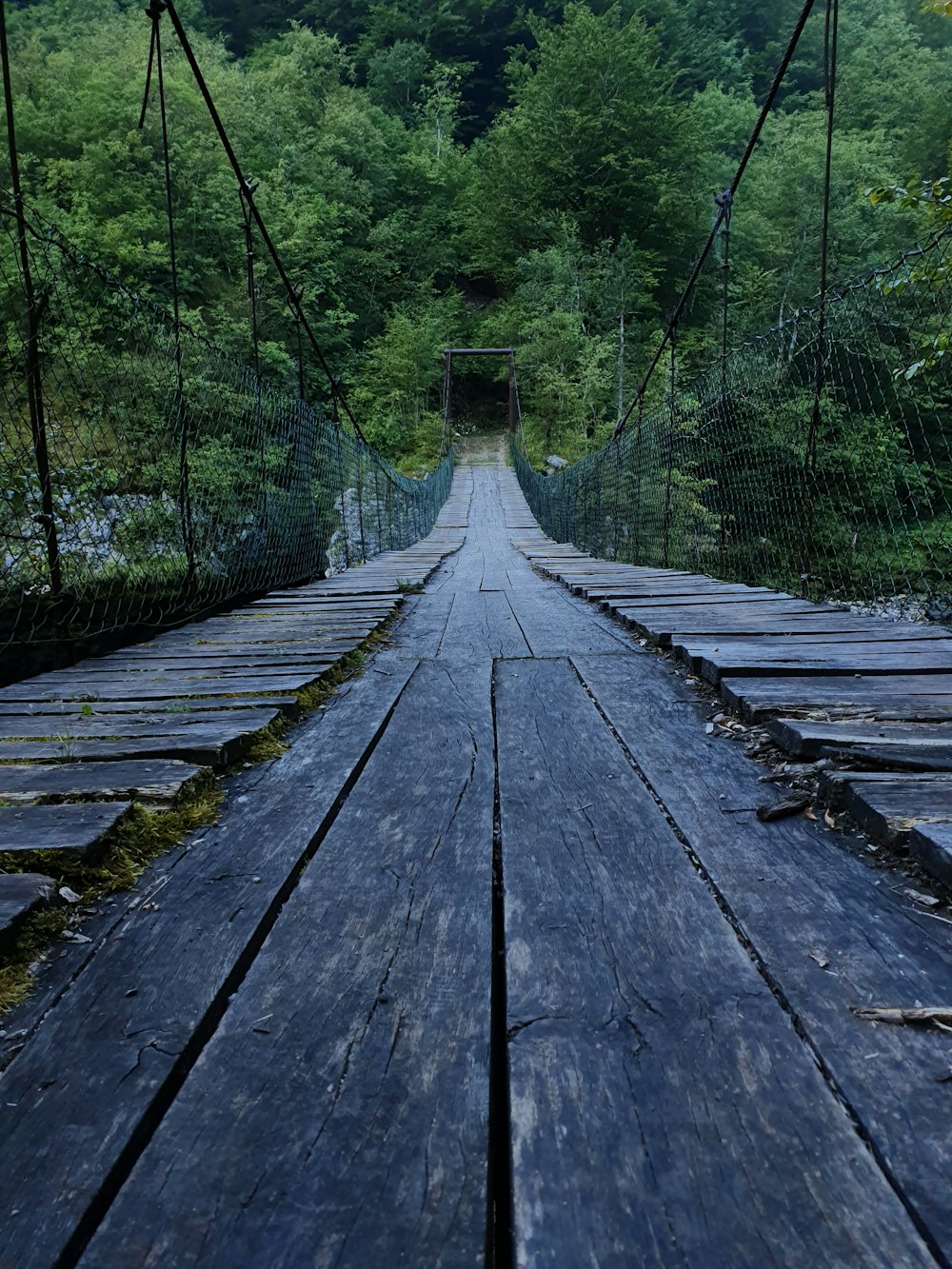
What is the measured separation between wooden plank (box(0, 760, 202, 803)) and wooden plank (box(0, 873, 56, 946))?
0.21 meters

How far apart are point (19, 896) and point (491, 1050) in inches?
17.3

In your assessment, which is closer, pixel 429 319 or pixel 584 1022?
pixel 584 1022

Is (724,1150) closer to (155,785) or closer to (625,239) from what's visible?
(155,785)

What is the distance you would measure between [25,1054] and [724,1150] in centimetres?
45

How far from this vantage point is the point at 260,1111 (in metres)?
0.45

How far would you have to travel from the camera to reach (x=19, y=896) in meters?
0.66

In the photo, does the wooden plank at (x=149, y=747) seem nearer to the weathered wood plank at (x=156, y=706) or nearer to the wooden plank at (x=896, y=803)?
the weathered wood plank at (x=156, y=706)

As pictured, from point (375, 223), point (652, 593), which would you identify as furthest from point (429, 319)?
point (652, 593)

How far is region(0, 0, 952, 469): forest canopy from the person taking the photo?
56.2 feet

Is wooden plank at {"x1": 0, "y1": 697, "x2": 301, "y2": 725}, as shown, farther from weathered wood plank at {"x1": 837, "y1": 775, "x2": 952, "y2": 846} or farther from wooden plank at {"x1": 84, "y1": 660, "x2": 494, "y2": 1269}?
weathered wood plank at {"x1": 837, "y1": 775, "x2": 952, "y2": 846}

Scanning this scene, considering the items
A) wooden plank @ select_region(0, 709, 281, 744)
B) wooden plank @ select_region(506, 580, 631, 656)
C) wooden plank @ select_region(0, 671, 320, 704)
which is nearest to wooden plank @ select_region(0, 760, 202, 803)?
wooden plank @ select_region(0, 709, 281, 744)

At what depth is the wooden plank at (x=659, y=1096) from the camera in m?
0.37

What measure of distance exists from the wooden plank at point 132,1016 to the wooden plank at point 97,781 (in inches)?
3.7

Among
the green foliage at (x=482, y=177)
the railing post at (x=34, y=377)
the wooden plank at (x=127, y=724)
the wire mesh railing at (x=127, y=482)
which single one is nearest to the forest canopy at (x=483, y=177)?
the green foliage at (x=482, y=177)
